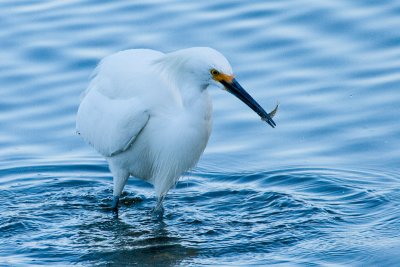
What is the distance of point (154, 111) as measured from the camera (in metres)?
7.60

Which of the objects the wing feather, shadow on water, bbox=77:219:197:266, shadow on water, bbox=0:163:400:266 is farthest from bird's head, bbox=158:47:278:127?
shadow on water, bbox=77:219:197:266

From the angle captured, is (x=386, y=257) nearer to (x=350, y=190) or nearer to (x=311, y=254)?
(x=311, y=254)

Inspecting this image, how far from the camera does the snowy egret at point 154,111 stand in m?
7.09

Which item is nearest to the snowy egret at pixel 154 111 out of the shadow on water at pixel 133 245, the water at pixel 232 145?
the shadow on water at pixel 133 245

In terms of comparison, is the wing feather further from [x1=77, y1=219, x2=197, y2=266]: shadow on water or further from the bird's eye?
the bird's eye

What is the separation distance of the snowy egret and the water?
44cm

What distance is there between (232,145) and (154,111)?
1.65 m

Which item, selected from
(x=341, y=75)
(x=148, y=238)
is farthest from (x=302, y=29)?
(x=148, y=238)

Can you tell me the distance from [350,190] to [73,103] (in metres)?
3.00

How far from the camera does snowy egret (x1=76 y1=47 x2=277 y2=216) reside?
709 cm

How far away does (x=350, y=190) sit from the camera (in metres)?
8.17

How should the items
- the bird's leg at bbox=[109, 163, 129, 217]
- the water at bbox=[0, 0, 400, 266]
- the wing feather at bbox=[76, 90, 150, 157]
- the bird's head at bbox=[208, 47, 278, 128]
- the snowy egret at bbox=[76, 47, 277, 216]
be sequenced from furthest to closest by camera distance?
the bird's leg at bbox=[109, 163, 129, 217] → the wing feather at bbox=[76, 90, 150, 157] → the water at bbox=[0, 0, 400, 266] → the snowy egret at bbox=[76, 47, 277, 216] → the bird's head at bbox=[208, 47, 278, 128]

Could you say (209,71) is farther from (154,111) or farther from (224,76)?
(154,111)

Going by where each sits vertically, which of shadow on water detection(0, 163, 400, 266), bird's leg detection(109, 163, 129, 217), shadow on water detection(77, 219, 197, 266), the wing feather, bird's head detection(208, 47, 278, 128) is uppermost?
bird's head detection(208, 47, 278, 128)
